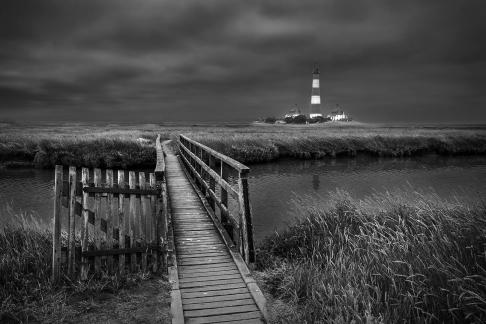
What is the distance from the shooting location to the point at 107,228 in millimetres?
5602

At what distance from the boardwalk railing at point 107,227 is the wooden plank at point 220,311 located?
1626mm

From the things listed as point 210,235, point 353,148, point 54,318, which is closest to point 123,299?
point 54,318

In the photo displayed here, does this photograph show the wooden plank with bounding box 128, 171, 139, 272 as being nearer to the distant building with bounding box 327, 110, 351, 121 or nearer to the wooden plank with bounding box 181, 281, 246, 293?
the wooden plank with bounding box 181, 281, 246, 293

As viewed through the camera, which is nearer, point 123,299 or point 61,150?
point 123,299

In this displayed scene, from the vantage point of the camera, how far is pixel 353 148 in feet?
112

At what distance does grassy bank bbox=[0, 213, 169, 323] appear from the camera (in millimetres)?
4504

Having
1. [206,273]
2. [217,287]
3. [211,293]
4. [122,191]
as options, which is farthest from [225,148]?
[211,293]

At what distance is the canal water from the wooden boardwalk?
3269 mm

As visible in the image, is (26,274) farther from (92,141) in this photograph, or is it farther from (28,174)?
(92,141)

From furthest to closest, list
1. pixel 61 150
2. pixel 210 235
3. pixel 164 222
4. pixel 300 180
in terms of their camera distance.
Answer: pixel 61 150
pixel 300 180
pixel 210 235
pixel 164 222

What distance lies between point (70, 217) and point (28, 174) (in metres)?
19.6

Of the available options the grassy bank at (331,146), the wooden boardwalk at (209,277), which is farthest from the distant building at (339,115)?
the wooden boardwalk at (209,277)

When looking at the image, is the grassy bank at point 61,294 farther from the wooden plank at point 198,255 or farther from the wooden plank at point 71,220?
the wooden plank at point 198,255

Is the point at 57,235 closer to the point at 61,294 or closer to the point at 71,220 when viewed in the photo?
the point at 71,220
